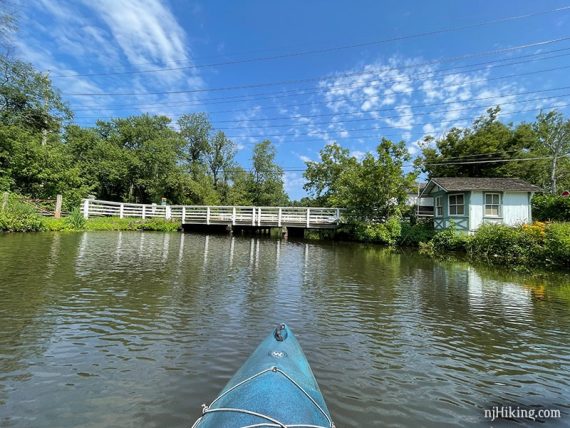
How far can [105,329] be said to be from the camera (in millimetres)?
5430

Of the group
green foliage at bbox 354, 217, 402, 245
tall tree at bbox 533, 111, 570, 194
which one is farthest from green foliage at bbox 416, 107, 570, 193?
green foliage at bbox 354, 217, 402, 245

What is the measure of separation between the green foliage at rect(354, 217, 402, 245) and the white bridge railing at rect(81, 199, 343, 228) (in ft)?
9.18

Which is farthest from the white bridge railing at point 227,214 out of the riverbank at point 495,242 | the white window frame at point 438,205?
the white window frame at point 438,205

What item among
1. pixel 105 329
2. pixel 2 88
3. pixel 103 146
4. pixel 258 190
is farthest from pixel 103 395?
pixel 258 190

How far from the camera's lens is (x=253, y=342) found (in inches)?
204

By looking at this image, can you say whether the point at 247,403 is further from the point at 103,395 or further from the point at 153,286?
the point at 153,286

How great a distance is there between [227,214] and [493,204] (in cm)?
2081

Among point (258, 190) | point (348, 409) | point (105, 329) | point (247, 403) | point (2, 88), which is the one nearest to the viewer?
point (247, 403)

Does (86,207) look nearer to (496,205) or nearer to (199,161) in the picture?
(199,161)

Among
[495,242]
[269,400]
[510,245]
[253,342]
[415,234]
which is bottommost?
[253,342]

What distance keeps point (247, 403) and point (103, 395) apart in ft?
6.81

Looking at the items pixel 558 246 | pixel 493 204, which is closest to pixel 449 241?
pixel 493 204

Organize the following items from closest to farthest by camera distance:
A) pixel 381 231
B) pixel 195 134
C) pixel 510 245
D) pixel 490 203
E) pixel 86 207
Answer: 1. pixel 510 245
2. pixel 490 203
3. pixel 381 231
4. pixel 86 207
5. pixel 195 134

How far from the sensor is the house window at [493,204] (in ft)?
70.2
